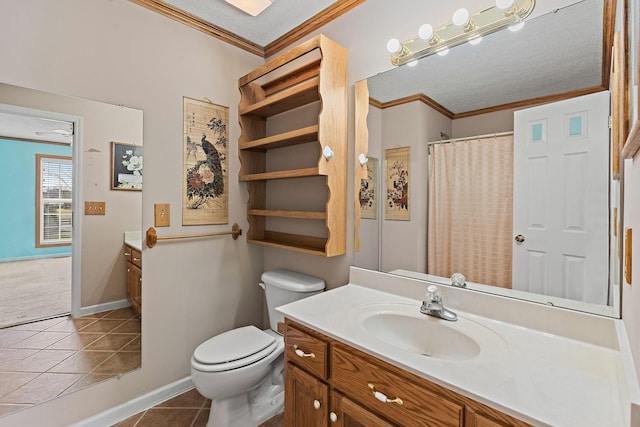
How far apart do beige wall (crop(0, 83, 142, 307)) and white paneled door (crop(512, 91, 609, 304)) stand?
198 centimetres

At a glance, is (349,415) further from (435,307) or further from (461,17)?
(461,17)

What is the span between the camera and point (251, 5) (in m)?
1.74

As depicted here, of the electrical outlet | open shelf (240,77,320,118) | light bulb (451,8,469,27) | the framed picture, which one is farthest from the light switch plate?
light bulb (451,8,469,27)

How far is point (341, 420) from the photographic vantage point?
1055 mm

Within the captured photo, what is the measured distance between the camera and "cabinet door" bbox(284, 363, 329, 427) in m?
1.12

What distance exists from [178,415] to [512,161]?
223 cm

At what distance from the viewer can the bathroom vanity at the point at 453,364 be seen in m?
0.72

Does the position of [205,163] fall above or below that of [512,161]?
above

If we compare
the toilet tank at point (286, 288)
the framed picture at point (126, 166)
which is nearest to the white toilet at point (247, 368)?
the toilet tank at point (286, 288)

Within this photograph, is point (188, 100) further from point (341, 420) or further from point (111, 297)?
point (341, 420)

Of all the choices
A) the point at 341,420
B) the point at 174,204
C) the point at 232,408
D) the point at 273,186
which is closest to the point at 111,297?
the point at 174,204

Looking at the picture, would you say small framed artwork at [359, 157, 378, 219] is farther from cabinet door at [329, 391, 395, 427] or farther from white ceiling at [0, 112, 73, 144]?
white ceiling at [0, 112, 73, 144]

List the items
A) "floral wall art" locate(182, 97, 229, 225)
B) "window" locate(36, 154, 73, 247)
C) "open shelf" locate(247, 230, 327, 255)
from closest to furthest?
"window" locate(36, 154, 73, 247), "open shelf" locate(247, 230, 327, 255), "floral wall art" locate(182, 97, 229, 225)

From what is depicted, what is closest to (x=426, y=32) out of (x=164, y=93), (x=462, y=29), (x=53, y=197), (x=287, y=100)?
(x=462, y=29)
